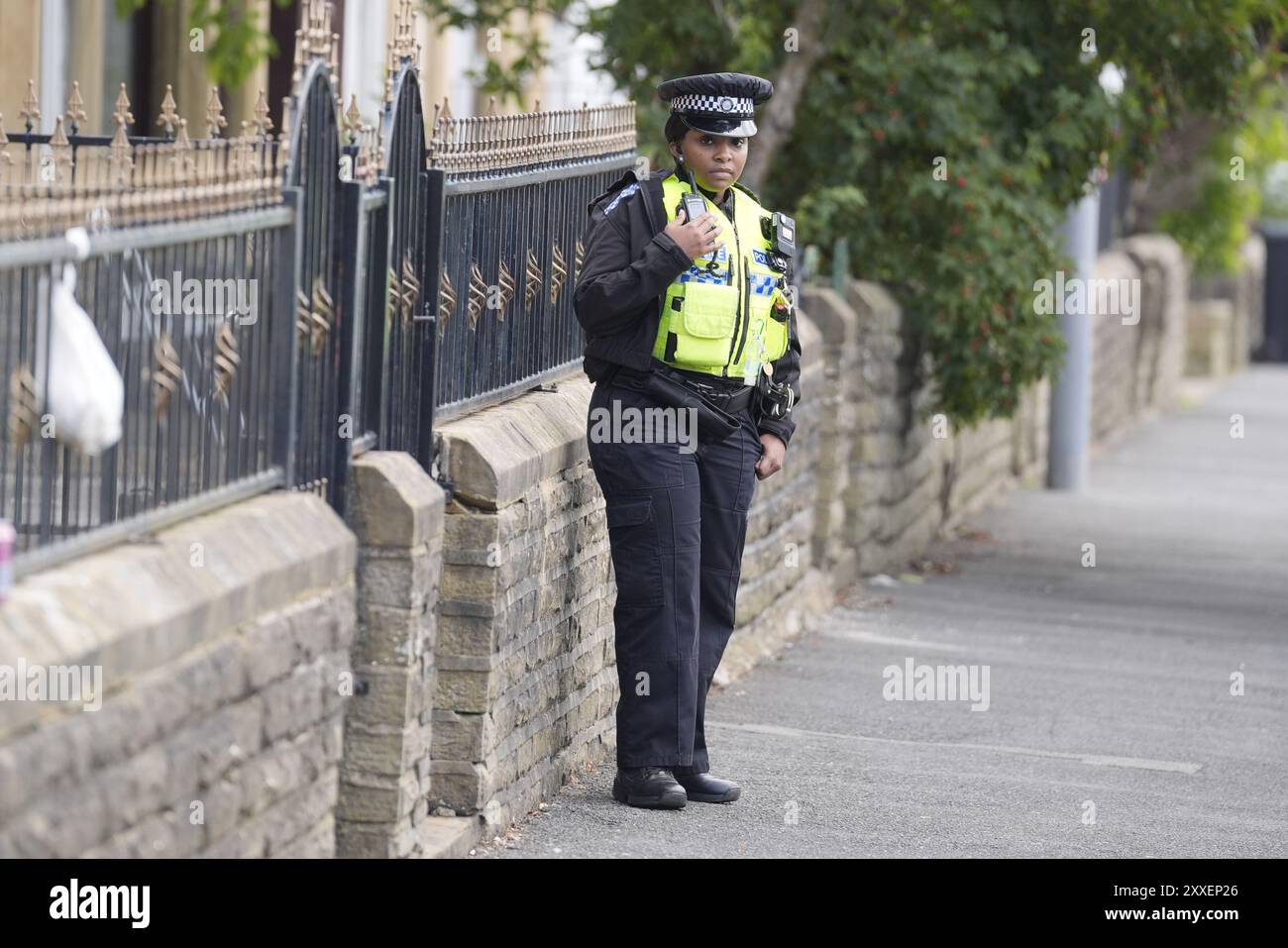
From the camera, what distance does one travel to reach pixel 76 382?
402 cm

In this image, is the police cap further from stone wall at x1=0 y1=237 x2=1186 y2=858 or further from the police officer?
stone wall at x1=0 y1=237 x2=1186 y2=858

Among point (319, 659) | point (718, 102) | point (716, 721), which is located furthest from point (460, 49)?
point (319, 659)

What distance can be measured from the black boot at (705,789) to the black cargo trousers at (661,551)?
18 cm

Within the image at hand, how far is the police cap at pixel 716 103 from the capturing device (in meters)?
6.19

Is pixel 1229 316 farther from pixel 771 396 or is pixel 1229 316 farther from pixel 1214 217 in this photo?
pixel 771 396

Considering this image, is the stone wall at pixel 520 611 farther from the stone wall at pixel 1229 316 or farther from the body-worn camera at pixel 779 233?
the stone wall at pixel 1229 316

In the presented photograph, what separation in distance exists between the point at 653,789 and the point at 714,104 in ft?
6.25

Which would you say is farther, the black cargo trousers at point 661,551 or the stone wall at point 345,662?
the black cargo trousers at point 661,551

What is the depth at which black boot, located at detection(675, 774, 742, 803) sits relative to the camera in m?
6.58

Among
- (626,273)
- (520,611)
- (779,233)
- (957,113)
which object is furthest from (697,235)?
(957,113)

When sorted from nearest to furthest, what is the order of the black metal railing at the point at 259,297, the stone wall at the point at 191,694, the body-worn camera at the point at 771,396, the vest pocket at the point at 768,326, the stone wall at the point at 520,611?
1. the stone wall at the point at 191,694
2. the black metal railing at the point at 259,297
3. the stone wall at the point at 520,611
4. the vest pocket at the point at 768,326
5. the body-worn camera at the point at 771,396

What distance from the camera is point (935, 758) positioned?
7707 millimetres

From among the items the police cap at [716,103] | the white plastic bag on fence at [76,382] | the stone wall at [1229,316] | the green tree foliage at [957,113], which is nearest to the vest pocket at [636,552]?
the police cap at [716,103]

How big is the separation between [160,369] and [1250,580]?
392 inches
